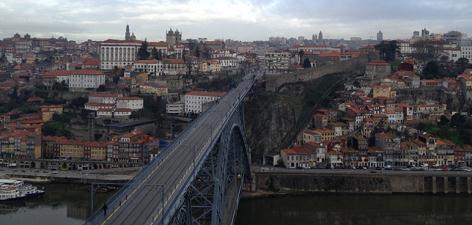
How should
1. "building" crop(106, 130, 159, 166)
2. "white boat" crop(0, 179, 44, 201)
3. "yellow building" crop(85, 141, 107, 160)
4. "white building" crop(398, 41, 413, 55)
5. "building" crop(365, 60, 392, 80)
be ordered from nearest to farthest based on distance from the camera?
"white boat" crop(0, 179, 44, 201) → "building" crop(106, 130, 159, 166) → "yellow building" crop(85, 141, 107, 160) → "building" crop(365, 60, 392, 80) → "white building" crop(398, 41, 413, 55)

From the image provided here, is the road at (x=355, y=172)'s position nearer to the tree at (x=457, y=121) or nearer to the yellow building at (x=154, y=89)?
the tree at (x=457, y=121)

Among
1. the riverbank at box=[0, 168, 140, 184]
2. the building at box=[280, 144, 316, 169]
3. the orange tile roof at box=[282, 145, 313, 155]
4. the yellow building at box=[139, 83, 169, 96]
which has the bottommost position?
the riverbank at box=[0, 168, 140, 184]

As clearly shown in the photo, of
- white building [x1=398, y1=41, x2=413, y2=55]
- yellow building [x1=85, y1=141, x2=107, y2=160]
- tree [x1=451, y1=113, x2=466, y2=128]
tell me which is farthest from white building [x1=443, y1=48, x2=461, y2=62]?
yellow building [x1=85, y1=141, x2=107, y2=160]

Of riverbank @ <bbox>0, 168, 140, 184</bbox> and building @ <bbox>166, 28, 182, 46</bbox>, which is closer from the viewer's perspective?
riverbank @ <bbox>0, 168, 140, 184</bbox>

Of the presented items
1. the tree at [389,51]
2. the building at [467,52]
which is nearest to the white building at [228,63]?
the tree at [389,51]

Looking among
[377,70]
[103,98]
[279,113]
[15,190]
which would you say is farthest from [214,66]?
[15,190]

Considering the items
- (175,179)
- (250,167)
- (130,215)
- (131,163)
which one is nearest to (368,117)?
(250,167)

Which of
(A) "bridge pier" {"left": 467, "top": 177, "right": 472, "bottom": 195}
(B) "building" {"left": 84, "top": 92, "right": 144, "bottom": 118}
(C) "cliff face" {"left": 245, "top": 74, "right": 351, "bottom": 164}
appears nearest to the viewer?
(A) "bridge pier" {"left": 467, "top": 177, "right": 472, "bottom": 195}

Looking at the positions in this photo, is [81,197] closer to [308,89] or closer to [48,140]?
[48,140]

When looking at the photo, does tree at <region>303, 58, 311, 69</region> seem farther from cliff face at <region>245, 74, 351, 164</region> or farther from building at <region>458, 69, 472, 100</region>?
building at <region>458, 69, 472, 100</region>
